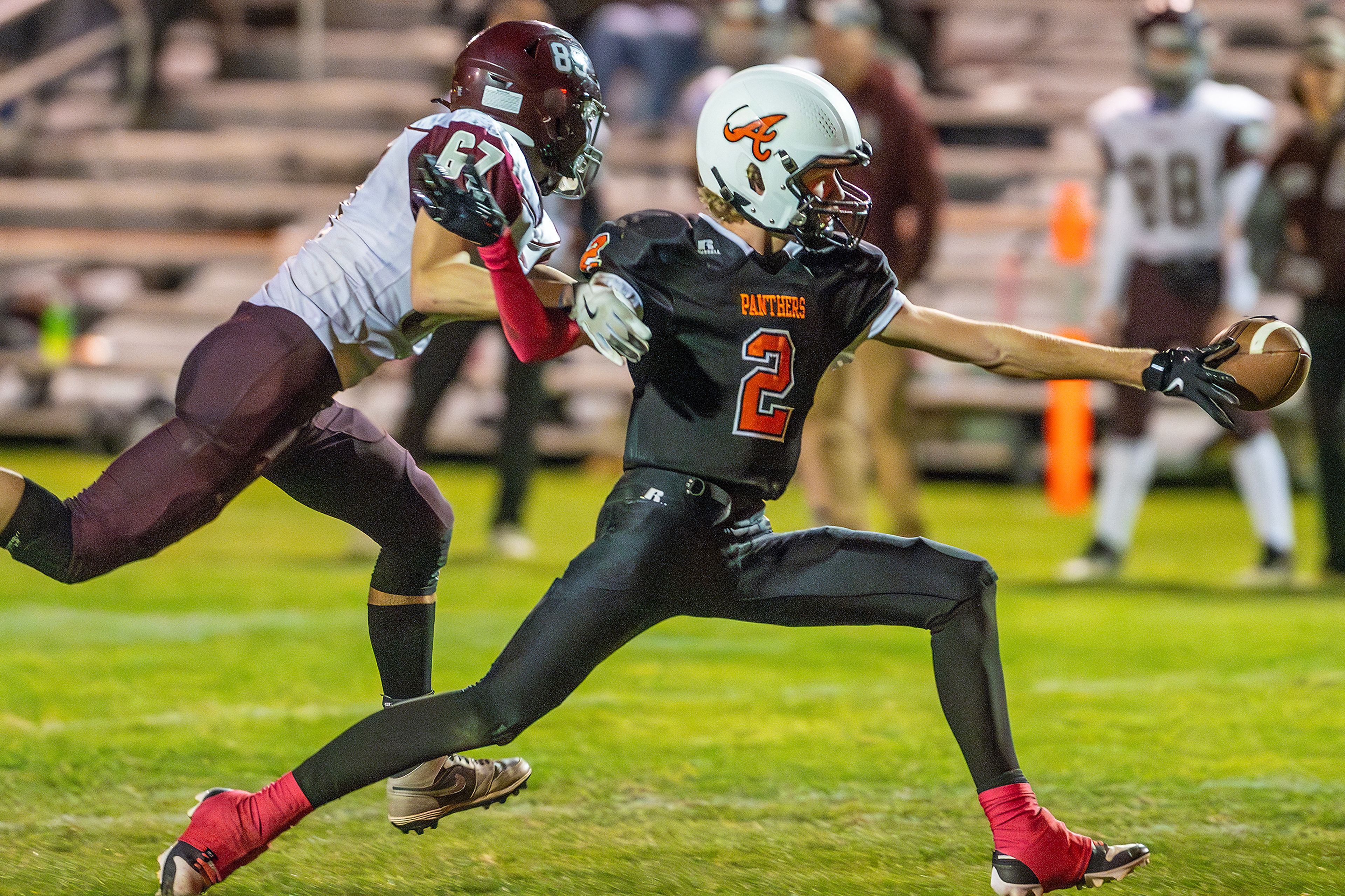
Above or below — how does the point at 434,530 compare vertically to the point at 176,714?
above

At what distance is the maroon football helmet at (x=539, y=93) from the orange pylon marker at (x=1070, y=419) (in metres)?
5.93

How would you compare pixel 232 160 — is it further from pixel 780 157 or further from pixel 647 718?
pixel 780 157

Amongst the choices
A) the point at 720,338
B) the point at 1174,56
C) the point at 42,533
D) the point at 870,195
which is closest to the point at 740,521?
the point at 720,338

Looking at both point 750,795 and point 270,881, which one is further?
point 750,795

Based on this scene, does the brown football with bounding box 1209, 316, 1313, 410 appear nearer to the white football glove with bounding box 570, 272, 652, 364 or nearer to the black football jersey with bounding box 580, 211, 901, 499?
the black football jersey with bounding box 580, 211, 901, 499

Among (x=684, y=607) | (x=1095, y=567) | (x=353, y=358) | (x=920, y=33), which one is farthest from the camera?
(x=920, y=33)

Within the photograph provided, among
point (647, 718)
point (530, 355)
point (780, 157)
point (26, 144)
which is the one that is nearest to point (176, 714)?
point (647, 718)

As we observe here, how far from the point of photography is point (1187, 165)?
757 centimetres

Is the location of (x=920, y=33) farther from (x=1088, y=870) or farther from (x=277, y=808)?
(x=277, y=808)

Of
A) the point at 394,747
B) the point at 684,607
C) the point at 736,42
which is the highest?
the point at 736,42

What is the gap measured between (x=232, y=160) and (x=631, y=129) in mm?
3304

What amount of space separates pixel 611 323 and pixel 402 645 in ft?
4.20

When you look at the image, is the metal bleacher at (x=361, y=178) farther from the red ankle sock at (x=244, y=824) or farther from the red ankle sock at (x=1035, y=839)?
the red ankle sock at (x=244, y=824)

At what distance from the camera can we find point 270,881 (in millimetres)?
3539
